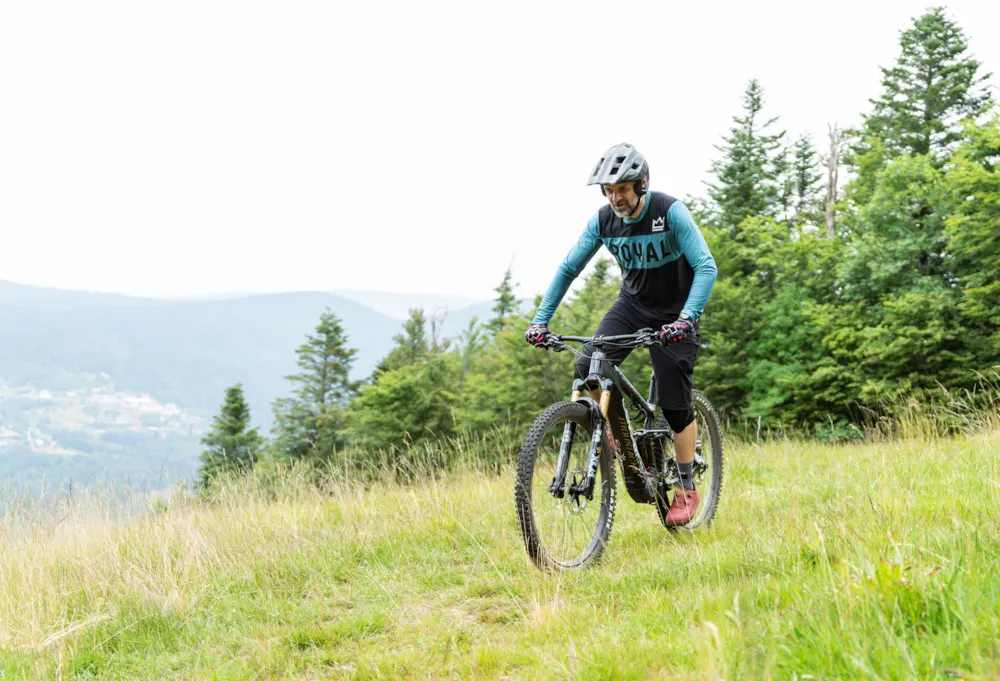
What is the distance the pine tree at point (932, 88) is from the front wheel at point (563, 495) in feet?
114

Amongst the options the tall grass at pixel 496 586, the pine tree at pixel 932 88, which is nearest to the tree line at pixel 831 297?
the pine tree at pixel 932 88

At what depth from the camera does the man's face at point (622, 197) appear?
4.10m

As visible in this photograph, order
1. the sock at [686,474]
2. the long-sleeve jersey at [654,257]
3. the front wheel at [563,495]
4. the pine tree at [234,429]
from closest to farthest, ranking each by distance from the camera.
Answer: the front wheel at [563,495]
the long-sleeve jersey at [654,257]
the sock at [686,474]
the pine tree at [234,429]

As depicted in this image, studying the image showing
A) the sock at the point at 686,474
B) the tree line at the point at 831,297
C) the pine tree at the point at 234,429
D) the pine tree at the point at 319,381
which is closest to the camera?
the sock at the point at 686,474

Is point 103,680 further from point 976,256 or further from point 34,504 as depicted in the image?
point 976,256

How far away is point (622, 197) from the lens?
163 inches

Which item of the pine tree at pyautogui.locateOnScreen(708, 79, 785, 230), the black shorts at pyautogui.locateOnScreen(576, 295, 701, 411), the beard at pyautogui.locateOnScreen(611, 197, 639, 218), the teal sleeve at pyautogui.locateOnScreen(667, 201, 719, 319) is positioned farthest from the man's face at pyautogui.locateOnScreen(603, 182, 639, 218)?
the pine tree at pyautogui.locateOnScreen(708, 79, 785, 230)

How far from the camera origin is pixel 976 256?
24.2 meters

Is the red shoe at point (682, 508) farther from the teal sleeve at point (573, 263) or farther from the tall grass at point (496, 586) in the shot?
the teal sleeve at point (573, 263)

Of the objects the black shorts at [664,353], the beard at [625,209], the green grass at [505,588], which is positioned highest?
the beard at [625,209]

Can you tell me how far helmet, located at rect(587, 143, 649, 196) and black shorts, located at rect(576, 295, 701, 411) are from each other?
0.85m

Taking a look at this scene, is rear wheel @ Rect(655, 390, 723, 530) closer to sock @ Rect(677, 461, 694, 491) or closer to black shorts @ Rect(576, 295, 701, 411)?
sock @ Rect(677, 461, 694, 491)

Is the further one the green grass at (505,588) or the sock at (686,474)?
the sock at (686,474)

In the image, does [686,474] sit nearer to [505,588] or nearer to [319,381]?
[505,588]
